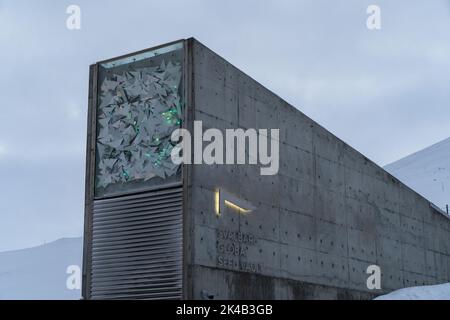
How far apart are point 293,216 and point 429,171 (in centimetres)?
11027

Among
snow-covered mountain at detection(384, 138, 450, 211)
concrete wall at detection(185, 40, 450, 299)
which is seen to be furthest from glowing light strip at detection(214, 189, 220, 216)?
snow-covered mountain at detection(384, 138, 450, 211)

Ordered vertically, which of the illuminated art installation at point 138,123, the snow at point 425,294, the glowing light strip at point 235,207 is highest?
the illuminated art installation at point 138,123

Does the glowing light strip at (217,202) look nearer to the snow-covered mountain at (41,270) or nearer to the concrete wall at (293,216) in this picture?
the concrete wall at (293,216)

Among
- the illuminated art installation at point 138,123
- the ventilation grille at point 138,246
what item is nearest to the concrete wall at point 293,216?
the ventilation grille at point 138,246

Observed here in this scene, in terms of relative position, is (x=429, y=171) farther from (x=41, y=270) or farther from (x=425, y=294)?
(x=425, y=294)

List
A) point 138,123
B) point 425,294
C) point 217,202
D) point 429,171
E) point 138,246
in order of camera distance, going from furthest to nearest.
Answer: point 429,171 < point 425,294 < point 138,123 < point 217,202 < point 138,246

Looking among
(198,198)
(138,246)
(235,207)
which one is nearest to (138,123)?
(198,198)

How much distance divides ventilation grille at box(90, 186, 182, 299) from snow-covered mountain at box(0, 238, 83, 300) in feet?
182

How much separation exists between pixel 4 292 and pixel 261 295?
80300 millimetres

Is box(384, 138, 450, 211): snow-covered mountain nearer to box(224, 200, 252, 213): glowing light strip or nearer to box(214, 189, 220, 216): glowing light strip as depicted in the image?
box(224, 200, 252, 213): glowing light strip

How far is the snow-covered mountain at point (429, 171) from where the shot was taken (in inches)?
4532

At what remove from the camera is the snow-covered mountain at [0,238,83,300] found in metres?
94.2

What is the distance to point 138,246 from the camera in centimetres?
2161

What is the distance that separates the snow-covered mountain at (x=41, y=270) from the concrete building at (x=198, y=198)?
178ft
